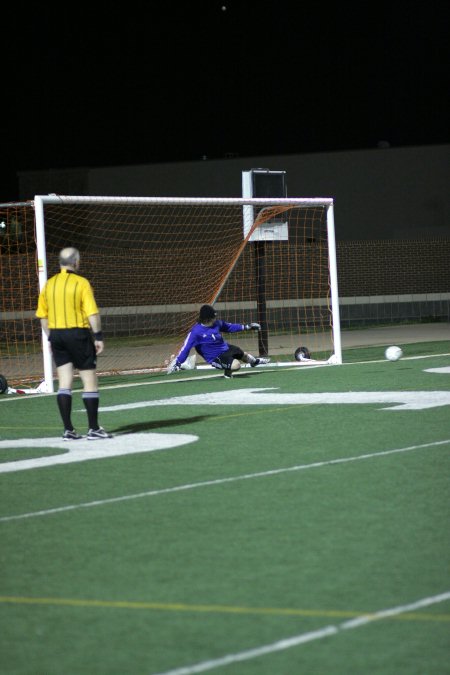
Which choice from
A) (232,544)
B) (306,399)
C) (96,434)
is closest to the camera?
(232,544)

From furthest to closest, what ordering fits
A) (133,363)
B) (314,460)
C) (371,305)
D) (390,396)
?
(371,305) < (133,363) < (390,396) < (314,460)

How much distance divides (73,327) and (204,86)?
37285mm

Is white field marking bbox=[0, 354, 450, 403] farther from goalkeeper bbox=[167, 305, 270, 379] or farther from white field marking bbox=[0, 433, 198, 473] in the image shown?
white field marking bbox=[0, 433, 198, 473]

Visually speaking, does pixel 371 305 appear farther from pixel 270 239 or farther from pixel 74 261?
pixel 74 261

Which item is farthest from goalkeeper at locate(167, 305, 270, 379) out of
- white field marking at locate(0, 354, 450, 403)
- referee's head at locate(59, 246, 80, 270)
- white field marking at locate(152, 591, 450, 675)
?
white field marking at locate(152, 591, 450, 675)

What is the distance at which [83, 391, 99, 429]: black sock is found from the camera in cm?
1139

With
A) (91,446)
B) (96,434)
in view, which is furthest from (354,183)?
(91,446)

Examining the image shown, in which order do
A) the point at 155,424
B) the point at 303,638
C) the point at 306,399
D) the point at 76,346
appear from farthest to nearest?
1. the point at 306,399
2. the point at 155,424
3. the point at 76,346
4. the point at 303,638

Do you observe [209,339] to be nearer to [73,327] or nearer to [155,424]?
[155,424]

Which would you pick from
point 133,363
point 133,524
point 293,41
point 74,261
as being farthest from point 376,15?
point 133,524

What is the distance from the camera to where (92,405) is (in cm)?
1148

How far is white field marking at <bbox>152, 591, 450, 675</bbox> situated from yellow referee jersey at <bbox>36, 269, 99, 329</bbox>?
6.18m

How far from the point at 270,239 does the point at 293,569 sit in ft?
50.4

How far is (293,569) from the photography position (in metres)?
6.32
